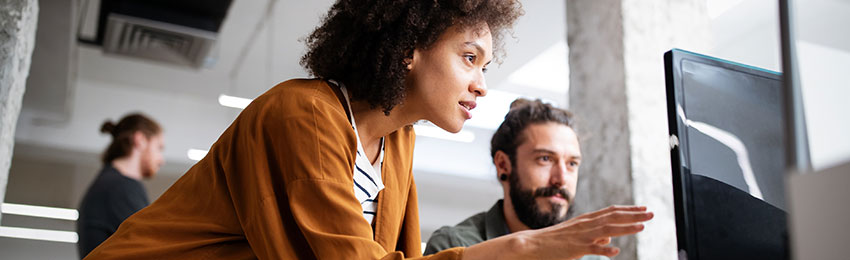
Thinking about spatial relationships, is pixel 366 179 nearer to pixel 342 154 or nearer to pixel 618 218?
pixel 342 154

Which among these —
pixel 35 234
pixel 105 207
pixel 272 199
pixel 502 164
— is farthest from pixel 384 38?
pixel 35 234

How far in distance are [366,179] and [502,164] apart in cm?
112

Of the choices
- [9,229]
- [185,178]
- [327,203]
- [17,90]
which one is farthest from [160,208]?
[9,229]

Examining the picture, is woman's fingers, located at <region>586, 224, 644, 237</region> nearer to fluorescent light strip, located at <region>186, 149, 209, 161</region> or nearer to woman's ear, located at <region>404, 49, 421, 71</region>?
woman's ear, located at <region>404, 49, 421, 71</region>

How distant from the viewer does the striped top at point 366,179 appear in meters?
1.31

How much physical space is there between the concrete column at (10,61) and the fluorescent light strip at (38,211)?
562 cm

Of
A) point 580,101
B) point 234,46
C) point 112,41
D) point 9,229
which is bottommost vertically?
point 9,229

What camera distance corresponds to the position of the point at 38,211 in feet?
24.1

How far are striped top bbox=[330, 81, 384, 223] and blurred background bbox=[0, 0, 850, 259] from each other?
1.16 meters

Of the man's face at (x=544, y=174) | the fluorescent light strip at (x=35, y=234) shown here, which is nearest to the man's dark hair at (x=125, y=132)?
the man's face at (x=544, y=174)

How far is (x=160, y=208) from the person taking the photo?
1.25 m

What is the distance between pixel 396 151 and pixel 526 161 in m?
0.86

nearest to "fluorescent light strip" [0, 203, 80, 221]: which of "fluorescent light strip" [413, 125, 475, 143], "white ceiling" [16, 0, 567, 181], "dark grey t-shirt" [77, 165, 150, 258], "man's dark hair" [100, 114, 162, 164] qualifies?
"white ceiling" [16, 0, 567, 181]

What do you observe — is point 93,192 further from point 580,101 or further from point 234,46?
point 234,46
